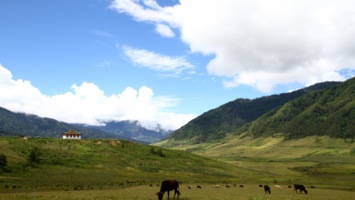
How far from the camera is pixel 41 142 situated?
136 meters

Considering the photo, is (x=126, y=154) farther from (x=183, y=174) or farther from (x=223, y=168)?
(x=223, y=168)

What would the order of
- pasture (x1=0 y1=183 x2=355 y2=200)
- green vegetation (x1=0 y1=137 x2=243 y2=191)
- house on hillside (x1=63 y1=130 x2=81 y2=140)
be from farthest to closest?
house on hillside (x1=63 y1=130 x2=81 y2=140)
green vegetation (x1=0 y1=137 x2=243 y2=191)
pasture (x1=0 y1=183 x2=355 y2=200)

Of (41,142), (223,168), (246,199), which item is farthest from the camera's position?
(223,168)

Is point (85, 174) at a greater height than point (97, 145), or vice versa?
point (97, 145)

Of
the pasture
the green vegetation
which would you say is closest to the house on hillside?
the green vegetation

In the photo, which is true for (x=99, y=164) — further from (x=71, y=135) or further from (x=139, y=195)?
(x=139, y=195)

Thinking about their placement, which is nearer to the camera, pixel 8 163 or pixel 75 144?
pixel 8 163

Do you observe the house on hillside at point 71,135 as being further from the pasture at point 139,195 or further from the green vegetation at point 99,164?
the pasture at point 139,195

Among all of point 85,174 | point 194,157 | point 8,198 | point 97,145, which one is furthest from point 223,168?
point 8,198

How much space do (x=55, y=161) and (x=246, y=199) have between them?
81225 mm

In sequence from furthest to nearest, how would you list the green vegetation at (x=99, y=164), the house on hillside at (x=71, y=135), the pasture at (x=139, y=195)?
the house on hillside at (x=71, y=135) < the green vegetation at (x=99, y=164) < the pasture at (x=139, y=195)

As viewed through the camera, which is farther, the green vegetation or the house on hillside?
the house on hillside

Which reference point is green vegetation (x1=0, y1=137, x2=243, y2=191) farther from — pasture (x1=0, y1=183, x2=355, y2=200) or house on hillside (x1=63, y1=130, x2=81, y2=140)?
house on hillside (x1=63, y1=130, x2=81, y2=140)

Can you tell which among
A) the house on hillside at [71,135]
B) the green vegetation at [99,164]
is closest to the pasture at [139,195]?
the green vegetation at [99,164]
